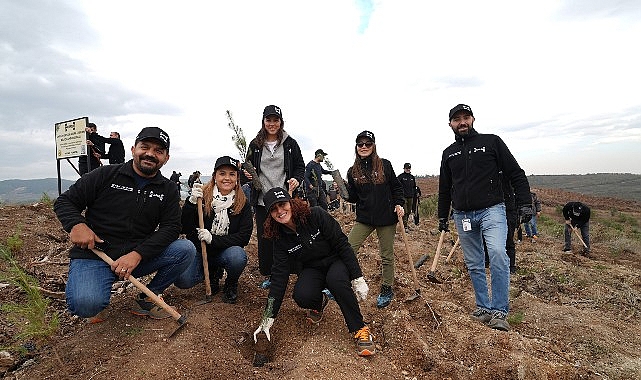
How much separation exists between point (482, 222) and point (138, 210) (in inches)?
126

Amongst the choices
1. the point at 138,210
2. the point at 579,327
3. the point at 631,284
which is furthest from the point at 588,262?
the point at 138,210

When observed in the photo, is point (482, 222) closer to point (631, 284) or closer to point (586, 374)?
point (586, 374)

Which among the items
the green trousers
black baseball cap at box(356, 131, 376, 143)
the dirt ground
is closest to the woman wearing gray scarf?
the dirt ground

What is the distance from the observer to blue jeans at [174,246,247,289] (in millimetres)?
3809

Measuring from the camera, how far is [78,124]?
322 inches

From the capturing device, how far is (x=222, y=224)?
A: 3934mm

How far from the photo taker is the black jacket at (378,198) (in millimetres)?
4051

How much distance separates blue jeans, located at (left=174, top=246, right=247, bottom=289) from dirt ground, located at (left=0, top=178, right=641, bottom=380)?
0.80 feet

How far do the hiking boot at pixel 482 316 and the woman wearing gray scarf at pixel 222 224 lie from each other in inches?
95.7

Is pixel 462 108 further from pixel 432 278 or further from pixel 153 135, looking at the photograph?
pixel 153 135

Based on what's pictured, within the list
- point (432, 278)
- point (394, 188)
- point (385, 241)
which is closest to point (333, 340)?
point (385, 241)

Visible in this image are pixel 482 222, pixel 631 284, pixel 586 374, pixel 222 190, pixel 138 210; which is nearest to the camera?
pixel 586 374

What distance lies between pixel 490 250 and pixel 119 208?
3.38 m

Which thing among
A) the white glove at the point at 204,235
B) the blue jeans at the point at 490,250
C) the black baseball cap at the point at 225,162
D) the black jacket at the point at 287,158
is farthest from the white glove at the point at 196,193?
the blue jeans at the point at 490,250
